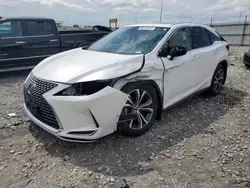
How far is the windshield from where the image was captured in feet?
12.0

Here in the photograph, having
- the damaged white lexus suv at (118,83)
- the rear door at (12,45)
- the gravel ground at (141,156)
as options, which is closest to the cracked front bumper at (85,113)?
the damaged white lexus suv at (118,83)

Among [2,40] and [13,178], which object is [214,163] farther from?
[2,40]

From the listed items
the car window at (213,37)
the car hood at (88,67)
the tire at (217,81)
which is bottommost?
the tire at (217,81)

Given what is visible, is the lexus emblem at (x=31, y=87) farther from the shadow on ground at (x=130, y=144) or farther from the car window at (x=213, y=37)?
the car window at (x=213, y=37)

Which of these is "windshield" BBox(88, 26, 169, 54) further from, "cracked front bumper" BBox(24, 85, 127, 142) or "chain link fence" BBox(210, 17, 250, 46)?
"chain link fence" BBox(210, 17, 250, 46)

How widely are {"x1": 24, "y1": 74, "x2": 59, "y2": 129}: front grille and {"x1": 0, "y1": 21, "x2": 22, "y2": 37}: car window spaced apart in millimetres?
4353

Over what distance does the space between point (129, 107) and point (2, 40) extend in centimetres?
532

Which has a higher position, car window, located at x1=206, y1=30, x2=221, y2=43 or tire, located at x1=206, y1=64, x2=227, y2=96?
car window, located at x1=206, y1=30, x2=221, y2=43

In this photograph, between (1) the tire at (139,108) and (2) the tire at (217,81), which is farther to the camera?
(2) the tire at (217,81)

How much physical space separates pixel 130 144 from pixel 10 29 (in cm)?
567

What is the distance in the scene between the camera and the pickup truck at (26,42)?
6742mm

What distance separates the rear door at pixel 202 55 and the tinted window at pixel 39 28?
4.90m

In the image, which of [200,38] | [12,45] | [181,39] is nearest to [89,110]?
[181,39]

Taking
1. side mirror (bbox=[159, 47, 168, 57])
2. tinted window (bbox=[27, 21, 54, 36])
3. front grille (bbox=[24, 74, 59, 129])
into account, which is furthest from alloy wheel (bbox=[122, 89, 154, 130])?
tinted window (bbox=[27, 21, 54, 36])
